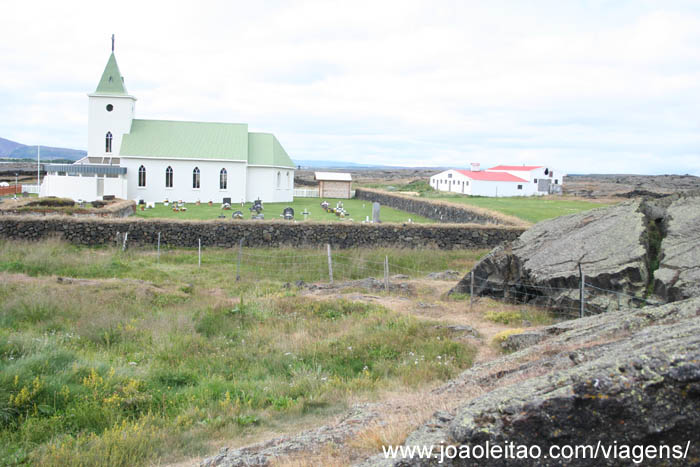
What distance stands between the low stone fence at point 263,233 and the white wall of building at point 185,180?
2423cm

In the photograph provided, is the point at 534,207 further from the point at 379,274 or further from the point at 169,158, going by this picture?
the point at 169,158

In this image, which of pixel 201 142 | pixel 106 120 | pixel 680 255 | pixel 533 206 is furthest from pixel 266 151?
pixel 680 255

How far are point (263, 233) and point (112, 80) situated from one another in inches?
1349

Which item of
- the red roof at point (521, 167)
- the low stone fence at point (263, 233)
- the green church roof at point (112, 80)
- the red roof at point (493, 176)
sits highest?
the green church roof at point (112, 80)

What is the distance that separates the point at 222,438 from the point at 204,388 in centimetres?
166

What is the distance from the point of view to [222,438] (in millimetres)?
6309

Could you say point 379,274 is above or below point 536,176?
below

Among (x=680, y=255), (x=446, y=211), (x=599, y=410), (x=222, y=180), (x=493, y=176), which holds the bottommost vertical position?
(x=599, y=410)

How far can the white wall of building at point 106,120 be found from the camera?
49094 millimetres

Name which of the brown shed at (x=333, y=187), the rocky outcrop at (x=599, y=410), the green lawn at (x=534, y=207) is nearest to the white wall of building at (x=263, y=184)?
the brown shed at (x=333, y=187)

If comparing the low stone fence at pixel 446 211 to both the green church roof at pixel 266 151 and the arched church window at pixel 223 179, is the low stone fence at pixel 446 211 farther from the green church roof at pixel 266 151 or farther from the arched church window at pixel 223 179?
the arched church window at pixel 223 179

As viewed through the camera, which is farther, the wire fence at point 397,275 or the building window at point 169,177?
the building window at point 169,177

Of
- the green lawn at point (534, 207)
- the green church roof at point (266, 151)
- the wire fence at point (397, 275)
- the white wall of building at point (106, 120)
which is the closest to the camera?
the wire fence at point (397, 275)

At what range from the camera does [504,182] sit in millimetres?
71438
